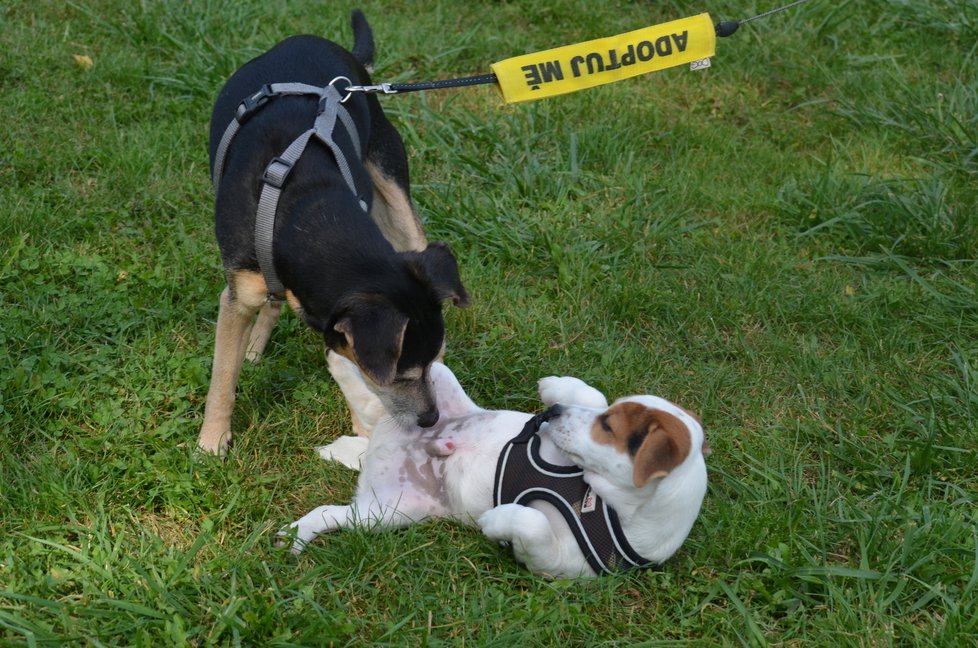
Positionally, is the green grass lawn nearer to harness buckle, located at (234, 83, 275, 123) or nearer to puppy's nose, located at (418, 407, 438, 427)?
puppy's nose, located at (418, 407, 438, 427)

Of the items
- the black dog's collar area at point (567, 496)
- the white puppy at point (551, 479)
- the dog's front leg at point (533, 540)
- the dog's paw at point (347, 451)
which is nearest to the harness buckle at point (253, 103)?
the white puppy at point (551, 479)

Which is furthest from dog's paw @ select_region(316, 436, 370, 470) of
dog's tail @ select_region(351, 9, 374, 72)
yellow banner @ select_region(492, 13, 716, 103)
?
dog's tail @ select_region(351, 9, 374, 72)

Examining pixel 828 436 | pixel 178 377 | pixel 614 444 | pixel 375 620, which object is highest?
pixel 178 377

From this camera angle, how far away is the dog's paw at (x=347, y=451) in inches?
161

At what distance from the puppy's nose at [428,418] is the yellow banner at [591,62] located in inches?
57.6

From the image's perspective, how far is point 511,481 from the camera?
3645 mm

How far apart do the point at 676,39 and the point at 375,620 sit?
111 inches

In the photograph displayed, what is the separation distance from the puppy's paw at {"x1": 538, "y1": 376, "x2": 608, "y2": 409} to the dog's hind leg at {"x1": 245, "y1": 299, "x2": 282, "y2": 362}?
4.54 ft

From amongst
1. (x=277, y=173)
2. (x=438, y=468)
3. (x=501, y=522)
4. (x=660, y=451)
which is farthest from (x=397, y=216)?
(x=660, y=451)

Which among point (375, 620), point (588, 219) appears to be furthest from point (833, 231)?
point (375, 620)

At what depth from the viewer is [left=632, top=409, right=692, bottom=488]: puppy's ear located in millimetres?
3248

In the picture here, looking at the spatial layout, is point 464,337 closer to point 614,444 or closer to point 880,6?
point 614,444

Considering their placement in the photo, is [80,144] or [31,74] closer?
[80,144]

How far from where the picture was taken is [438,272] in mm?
3686
